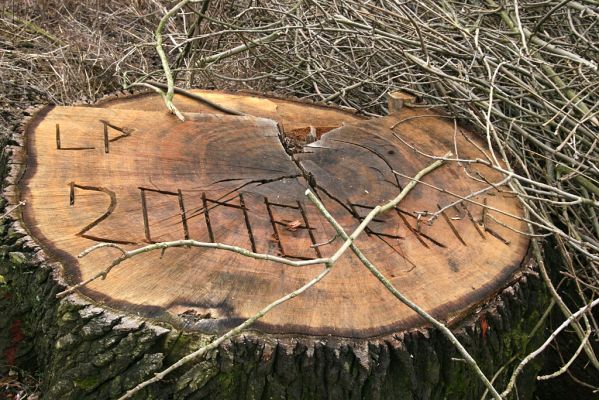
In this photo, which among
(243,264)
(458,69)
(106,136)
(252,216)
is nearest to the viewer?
(243,264)

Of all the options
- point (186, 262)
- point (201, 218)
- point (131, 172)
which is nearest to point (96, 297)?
point (186, 262)

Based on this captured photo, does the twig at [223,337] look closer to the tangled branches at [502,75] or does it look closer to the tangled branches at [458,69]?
the tangled branches at [458,69]

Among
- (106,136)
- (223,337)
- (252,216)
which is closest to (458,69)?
(252,216)

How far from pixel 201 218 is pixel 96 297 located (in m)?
0.34

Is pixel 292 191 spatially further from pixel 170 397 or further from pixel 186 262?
pixel 170 397

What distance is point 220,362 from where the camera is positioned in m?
1.43

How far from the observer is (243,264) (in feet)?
5.08

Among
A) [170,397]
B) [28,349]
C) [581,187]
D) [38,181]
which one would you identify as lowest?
[28,349]

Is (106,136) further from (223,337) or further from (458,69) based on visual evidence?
(458,69)

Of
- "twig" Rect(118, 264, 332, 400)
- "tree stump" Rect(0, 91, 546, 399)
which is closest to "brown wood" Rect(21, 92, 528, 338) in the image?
"tree stump" Rect(0, 91, 546, 399)

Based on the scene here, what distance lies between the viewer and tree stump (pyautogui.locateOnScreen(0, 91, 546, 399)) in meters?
1.44

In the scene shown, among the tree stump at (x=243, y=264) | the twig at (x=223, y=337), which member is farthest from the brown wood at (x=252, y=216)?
the twig at (x=223, y=337)

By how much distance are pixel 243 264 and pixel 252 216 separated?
0.20m

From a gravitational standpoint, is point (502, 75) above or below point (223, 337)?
above
